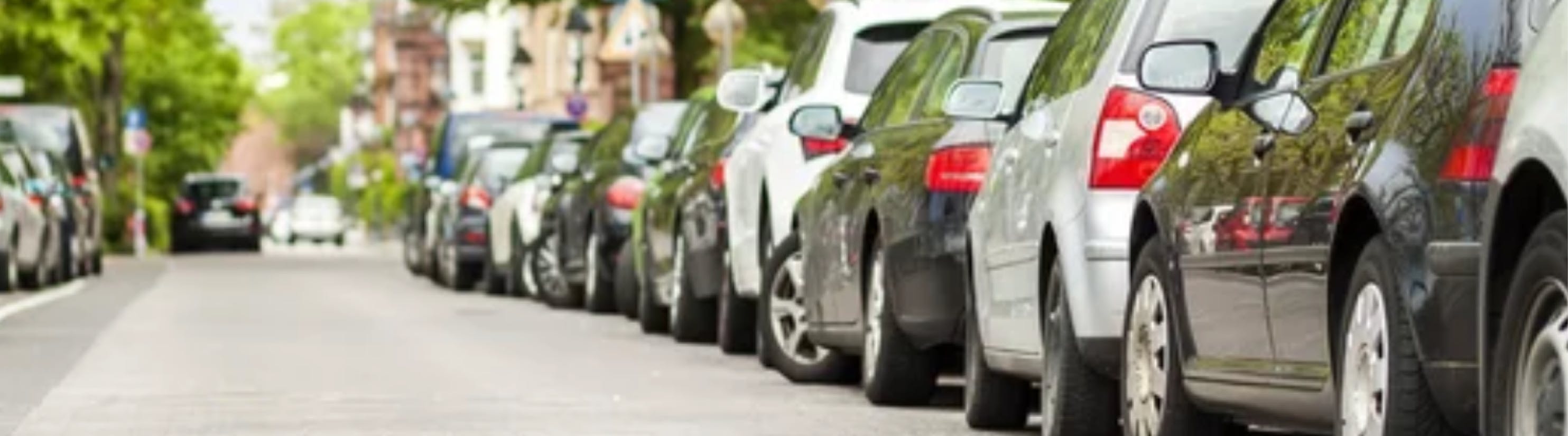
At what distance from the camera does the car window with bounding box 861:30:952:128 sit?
15.8 metres

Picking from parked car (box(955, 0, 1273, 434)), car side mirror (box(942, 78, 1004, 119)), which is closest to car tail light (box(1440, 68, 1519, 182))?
parked car (box(955, 0, 1273, 434))

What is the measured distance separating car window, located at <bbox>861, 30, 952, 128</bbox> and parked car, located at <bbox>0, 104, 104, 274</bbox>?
2517 cm

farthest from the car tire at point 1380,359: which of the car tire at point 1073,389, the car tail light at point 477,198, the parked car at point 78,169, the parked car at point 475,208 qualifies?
the parked car at point 78,169

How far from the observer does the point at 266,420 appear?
14.1 meters

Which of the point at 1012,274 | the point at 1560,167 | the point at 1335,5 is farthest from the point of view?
the point at 1012,274

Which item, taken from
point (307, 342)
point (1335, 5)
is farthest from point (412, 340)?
point (1335, 5)

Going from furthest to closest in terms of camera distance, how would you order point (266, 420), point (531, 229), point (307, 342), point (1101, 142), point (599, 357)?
point (531, 229) → point (307, 342) → point (599, 357) → point (266, 420) → point (1101, 142)

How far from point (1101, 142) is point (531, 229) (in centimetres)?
2113

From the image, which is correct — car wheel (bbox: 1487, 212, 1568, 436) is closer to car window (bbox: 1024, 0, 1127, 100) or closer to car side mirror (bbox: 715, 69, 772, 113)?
car window (bbox: 1024, 0, 1127, 100)

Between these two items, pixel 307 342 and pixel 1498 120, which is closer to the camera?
pixel 1498 120

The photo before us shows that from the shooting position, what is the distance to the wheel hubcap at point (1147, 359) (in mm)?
10680

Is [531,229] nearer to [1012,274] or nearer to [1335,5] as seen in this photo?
[1012,274]

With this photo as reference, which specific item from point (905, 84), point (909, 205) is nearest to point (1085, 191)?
point (909, 205)

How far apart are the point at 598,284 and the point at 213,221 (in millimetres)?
52249
